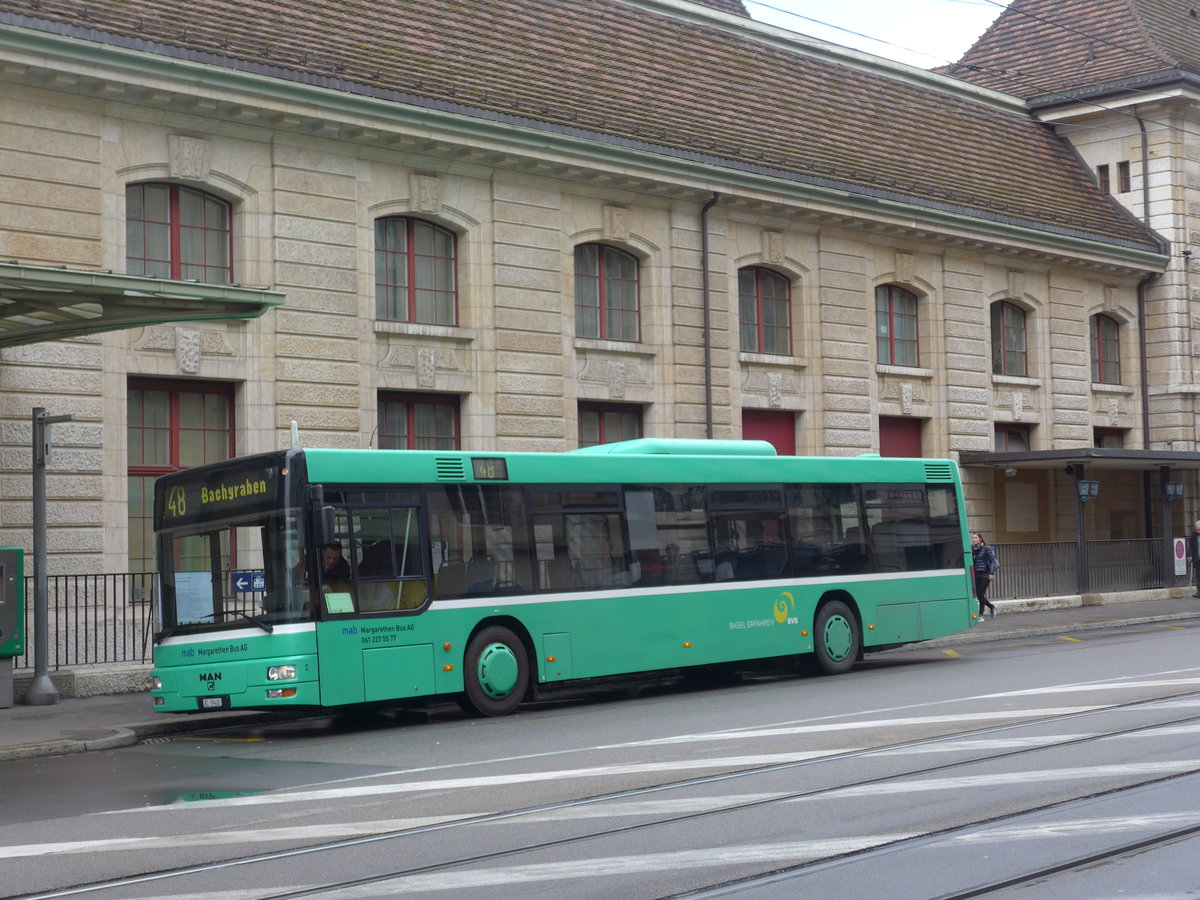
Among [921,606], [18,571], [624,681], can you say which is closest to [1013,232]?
[921,606]

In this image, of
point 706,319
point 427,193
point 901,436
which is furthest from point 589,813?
point 901,436

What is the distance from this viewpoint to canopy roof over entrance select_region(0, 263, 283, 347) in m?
14.1

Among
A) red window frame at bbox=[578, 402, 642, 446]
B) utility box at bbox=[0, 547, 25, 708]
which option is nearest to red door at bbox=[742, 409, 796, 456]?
red window frame at bbox=[578, 402, 642, 446]

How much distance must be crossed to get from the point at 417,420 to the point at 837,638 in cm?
817

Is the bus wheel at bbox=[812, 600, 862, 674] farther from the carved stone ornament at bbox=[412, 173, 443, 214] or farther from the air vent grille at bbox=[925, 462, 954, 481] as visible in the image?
the carved stone ornament at bbox=[412, 173, 443, 214]

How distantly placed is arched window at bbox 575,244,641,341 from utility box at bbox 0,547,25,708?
1203cm

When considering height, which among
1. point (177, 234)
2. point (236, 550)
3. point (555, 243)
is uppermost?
point (555, 243)

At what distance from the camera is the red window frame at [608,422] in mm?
27016

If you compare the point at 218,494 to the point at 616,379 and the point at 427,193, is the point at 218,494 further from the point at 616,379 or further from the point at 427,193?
the point at 616,379

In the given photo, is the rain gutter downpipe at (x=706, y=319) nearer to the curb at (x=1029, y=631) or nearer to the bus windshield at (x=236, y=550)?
the curb at (x=1029, y=631)

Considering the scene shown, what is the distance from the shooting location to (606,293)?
2734cm

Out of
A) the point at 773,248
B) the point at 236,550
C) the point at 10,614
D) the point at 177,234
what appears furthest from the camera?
the point at 773,248

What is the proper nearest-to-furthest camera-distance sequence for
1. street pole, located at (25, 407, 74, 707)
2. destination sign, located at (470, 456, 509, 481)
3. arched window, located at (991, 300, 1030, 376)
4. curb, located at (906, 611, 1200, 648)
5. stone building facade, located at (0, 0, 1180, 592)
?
destination sign, located at (470, 456, 509, 481) < street pole, located at (25, 407, 74, 707) < stone building facade, located at (0, 0, 1180, 592) < curb, located at (906, 611, 1200, 648) < arched window, located at (991, 300, 1030, 376)

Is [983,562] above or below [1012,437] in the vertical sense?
below
